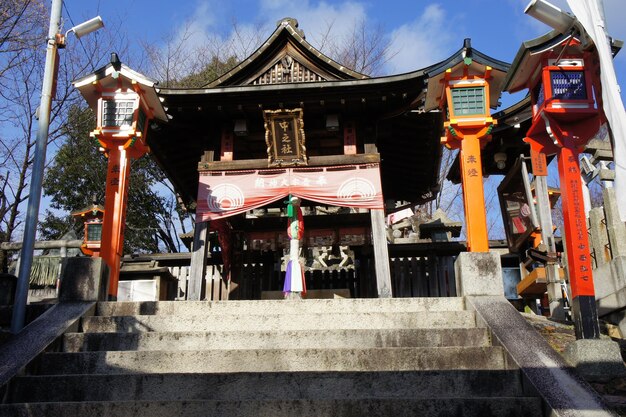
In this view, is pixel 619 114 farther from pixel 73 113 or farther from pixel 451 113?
pixel 73 113

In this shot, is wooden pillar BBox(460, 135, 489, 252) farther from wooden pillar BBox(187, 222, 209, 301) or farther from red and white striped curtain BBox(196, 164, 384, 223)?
wooden pillar BBox(187, 222, 209, 301)

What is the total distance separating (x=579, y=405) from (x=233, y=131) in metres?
9.12

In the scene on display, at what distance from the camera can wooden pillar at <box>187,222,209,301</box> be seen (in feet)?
34.6

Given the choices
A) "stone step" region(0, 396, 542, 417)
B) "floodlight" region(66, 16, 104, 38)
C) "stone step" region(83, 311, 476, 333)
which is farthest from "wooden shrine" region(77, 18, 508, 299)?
"stone step" region(0, 396, 542, 417)

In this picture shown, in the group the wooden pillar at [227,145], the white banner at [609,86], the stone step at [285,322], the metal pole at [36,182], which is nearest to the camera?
the white banner at [609,86]

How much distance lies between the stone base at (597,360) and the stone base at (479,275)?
1588mm

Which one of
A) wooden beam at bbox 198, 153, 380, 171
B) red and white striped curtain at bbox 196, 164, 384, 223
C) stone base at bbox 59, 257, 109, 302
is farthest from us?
wooden beam at bbox 198, 153, 380, 171

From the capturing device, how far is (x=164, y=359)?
18.9 feet

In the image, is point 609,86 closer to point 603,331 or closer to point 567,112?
point 567,112

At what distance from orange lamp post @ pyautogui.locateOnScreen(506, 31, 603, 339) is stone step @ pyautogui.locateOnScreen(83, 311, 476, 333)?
5.41ft

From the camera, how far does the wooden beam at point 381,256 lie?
33.9 feet

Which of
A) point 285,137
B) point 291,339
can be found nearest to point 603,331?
point 291,339

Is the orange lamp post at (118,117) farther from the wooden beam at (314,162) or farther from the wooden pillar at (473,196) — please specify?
the wooden pillar at (473,196)

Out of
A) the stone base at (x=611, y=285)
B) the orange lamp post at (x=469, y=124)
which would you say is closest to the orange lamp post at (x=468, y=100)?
the orange lamp post at (x=469, y=124)
